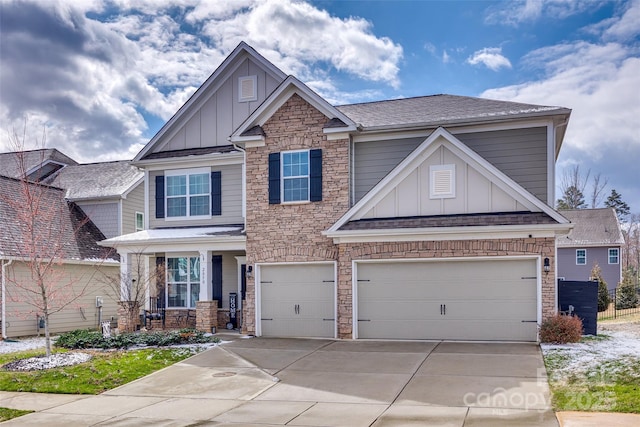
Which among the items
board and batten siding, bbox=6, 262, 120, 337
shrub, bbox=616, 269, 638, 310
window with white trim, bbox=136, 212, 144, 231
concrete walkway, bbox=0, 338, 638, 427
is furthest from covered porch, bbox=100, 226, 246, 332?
shrub, bbox=616, 269, 638, 310

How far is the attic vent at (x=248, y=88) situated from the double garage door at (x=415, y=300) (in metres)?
6.33

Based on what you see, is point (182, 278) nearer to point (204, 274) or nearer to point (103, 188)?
point (204, 274)

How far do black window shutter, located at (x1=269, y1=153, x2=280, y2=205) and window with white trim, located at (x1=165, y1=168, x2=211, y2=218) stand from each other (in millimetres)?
3302

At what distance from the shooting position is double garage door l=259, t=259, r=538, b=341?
14734 millimetres

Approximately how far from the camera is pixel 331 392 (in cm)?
1040

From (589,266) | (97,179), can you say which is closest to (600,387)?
(97,179)

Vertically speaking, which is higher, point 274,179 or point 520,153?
point 520,153

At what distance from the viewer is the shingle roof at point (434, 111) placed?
16.0 meters

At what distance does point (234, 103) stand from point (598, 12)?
11.7 metres

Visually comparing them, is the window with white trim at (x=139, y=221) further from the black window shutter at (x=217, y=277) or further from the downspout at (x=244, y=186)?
the downspout at (x=244, y=186)

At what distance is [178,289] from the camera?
66.2ft

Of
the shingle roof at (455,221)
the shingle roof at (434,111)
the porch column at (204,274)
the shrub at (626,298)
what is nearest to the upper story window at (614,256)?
the shrub at (626,298)

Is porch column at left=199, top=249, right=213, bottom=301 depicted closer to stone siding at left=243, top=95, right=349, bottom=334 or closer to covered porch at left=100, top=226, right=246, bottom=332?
covered porch at left=100, top=226, right=246, bottom=332

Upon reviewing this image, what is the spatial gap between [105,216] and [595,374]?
20327 mm
